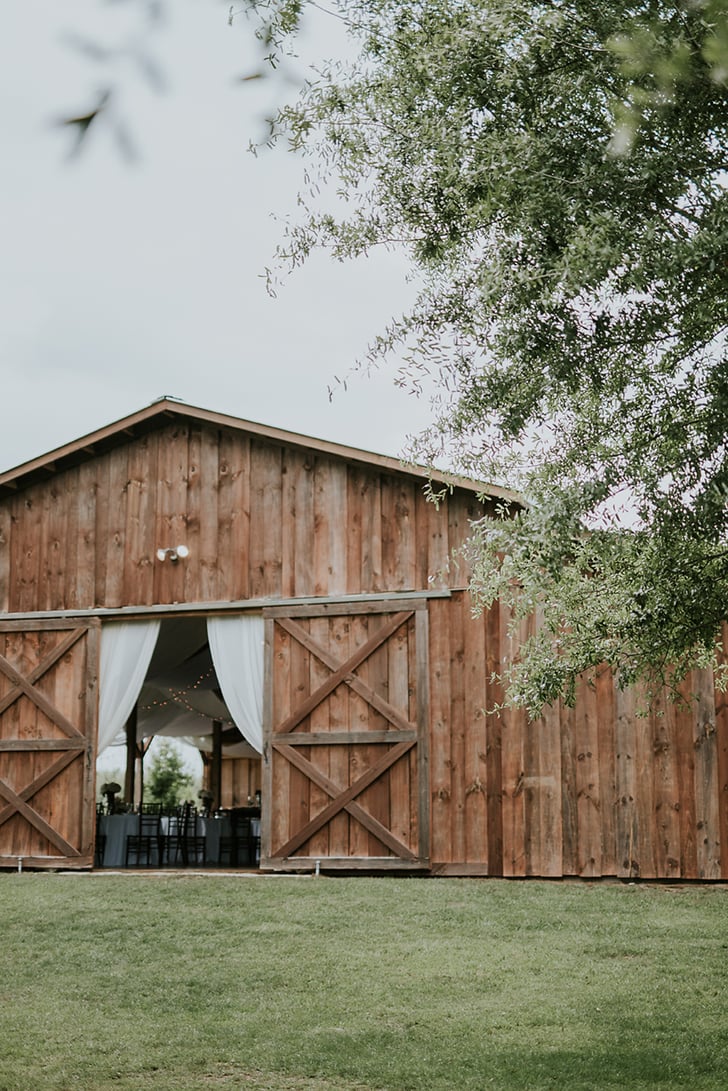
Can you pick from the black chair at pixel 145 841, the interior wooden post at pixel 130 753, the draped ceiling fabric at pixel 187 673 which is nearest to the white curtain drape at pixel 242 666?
the draped ceiling fabric at pixel 187 673

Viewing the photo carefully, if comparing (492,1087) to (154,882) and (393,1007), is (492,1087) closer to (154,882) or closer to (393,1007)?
(393,1007)

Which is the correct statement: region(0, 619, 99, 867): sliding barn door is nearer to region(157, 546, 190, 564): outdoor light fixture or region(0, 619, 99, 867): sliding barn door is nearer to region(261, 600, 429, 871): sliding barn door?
region(157, 546, 190, 564): outdoor light fixture

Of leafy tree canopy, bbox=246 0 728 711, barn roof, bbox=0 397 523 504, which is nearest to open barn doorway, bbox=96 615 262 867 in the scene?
barn roof, bbox=0 397 523 504

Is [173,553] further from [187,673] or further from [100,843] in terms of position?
[187,673]

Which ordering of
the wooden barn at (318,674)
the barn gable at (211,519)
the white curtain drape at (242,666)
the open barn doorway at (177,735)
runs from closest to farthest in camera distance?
1. the wooden barn at (318,674)
2. the barn gable at (211,519)
3. the white curtain drape at (242,666)
4. the open barn doorway at (177,735)

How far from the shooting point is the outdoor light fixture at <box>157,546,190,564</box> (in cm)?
1253

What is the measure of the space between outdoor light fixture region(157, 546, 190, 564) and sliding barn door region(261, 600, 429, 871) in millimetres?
1255

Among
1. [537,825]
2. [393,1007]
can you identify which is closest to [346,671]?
[537,825]

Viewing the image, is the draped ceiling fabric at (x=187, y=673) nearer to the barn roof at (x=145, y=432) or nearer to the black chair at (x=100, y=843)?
the black chair at (x=100, y=843)

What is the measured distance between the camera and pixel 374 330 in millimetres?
6195

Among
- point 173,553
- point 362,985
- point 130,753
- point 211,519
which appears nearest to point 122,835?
point 130,753

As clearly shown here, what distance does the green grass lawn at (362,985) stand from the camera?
5773 millimetres

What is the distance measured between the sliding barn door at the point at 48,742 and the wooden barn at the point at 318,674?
0.02 meters

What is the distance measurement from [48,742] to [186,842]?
302 cm
